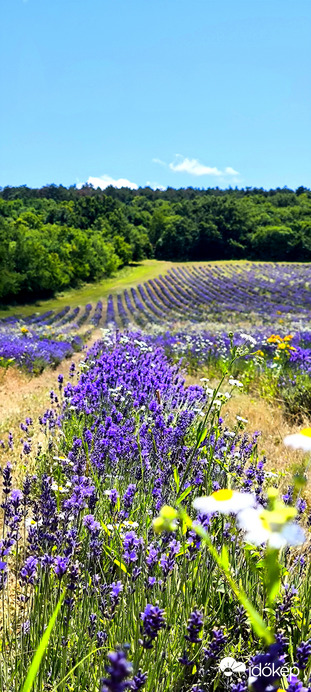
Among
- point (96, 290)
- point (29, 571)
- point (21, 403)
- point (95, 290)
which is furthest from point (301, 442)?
point (95, 290)

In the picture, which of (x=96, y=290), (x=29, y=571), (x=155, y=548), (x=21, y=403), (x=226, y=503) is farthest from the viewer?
(x=96, y=290)

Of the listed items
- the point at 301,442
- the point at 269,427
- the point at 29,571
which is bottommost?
the point at 29,571

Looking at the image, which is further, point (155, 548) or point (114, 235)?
point (114, 235)

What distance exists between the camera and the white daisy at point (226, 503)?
2.13 ft

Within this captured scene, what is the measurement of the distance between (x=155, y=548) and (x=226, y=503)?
130 centimetres

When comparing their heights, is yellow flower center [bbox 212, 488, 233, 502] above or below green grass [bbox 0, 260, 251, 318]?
below

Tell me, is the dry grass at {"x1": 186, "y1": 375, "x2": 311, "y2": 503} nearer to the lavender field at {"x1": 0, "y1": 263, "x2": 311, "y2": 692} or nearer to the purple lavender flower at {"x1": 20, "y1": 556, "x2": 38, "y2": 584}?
the lavender field at {"x1": 0, "y1": 263, "x2": 311, "y2": 692}

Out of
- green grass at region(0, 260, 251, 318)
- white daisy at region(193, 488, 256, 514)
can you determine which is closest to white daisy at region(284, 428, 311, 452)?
white daisy at region(193, 488, 256, 514)

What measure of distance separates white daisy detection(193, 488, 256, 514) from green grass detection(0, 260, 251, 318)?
26.7 metres

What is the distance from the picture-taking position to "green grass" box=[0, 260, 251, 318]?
29.2 meters

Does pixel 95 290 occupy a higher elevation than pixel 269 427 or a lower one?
higher

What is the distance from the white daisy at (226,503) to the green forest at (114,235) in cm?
3039

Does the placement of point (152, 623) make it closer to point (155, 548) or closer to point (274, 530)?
point (274, 530)

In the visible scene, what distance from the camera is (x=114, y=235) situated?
5588 cm
